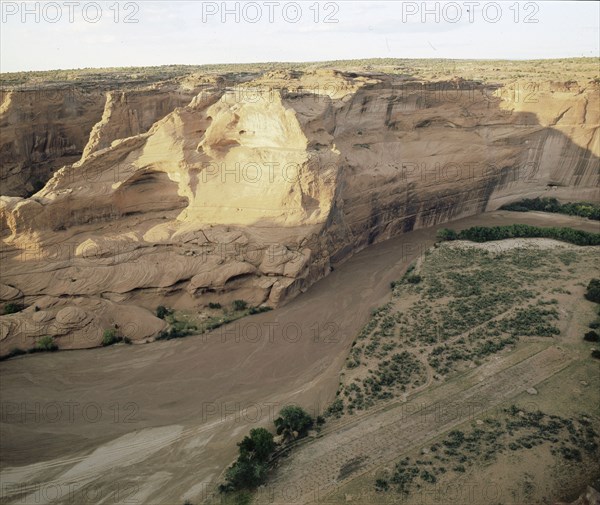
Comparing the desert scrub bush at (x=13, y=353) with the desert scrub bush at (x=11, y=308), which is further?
the desert scrub bush at (x=11, y=308)

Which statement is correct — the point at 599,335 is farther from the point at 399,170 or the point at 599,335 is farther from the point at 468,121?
the point at 468,121

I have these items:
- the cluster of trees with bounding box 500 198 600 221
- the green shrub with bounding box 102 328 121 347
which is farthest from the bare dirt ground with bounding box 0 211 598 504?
the cluster of trees with bounding box 500 198 600 221

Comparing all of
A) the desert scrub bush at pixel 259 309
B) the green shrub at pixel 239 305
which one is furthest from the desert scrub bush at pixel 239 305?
the desert scrub bush at pixel 259 309

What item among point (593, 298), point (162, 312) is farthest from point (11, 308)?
point (593, 298)

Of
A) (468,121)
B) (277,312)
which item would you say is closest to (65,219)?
(277,312)

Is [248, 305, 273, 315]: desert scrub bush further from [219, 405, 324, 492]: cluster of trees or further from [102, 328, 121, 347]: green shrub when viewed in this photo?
[219, 405, 324, 492]: cluster of trees

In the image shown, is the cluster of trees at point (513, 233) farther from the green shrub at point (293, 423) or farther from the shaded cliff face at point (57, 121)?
the shaded cliff face at point (57, 121)
